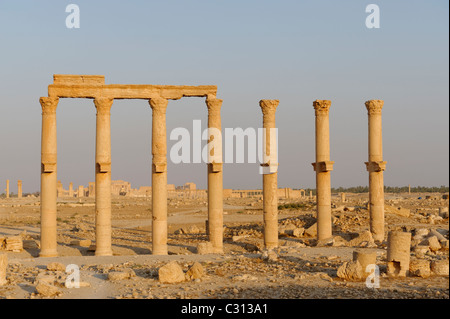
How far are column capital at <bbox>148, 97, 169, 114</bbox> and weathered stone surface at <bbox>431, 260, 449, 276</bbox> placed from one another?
509 inches

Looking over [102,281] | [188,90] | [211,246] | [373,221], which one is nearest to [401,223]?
[373,221]

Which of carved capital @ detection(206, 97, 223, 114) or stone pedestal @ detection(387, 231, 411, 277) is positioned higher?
carved capital @ detection(206, 97, 223, 114)

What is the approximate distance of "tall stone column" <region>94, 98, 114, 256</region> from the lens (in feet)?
84.5

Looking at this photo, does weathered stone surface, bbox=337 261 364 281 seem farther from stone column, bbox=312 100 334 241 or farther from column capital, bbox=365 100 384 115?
column capital, bbox=365 100 384 115

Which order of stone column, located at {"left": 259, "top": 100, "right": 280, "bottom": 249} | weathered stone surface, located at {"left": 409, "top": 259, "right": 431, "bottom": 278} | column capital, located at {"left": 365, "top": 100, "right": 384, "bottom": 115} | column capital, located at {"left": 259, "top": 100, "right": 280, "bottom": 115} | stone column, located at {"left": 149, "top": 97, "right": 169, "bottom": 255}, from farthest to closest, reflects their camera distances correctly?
column capital, located at {"left": 365, "top": 100, "right": 384, "bottom": 115}
stone column, located at {"left": 259, "top": 100, "right": 280, "bottom": 249}
column capital, located at {"left": 259, "top": 100, "right": 280, "bottom": 115}
stone column, located at {"left": 149, "top": 97, "right": 169, "bottom": 255}
weathered stone surface, located at {"left": 409, "top": 259, "right": 431, "bottom": 278}

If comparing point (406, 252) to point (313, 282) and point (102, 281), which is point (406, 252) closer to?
point (313, 282)

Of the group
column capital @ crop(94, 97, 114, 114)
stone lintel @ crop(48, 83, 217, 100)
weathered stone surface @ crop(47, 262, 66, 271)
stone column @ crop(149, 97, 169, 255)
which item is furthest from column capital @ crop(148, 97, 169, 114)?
weathered stone surface @ crop(47, 262, 66, 271)

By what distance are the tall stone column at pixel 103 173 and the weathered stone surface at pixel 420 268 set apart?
1291cm

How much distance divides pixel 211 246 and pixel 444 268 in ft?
35.5

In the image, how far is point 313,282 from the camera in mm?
17484

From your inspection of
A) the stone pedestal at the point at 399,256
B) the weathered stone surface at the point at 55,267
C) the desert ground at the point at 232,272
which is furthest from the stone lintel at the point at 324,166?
the weathered stone surface at the point at 55,267

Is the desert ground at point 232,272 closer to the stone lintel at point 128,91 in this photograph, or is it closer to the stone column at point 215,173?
the stone column at point 215,173

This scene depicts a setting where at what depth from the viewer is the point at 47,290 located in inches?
637

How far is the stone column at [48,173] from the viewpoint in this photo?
83.8 ft
